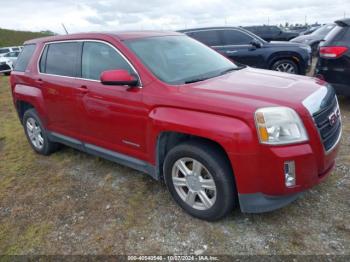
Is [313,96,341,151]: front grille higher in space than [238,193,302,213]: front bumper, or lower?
higher

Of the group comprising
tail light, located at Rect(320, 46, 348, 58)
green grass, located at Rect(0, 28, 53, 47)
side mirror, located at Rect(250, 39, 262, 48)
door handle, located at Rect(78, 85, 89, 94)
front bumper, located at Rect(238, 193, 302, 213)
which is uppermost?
green grass, located at Rect(0, 28, 53, 47)

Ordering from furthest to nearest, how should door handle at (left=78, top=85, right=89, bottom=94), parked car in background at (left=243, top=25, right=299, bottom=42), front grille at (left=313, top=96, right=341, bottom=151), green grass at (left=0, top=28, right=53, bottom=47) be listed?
green grass at (left=0, top=28, right=53, bottom=47) < parked car in background at (left=243, top=25, right=299, bottom=42) < door handle at (left=78, top=85, right=89, bottom=94) < front grille at (left=313, top=96, right=341, bottom=151)

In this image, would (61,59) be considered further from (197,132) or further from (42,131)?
(197,132)

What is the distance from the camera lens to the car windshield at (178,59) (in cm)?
343

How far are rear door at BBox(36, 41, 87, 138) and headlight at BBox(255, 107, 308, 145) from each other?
2.22 meters

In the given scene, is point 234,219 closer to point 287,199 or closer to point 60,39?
point 287,199

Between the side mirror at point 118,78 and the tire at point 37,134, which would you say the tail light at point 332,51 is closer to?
the side mirror at point 118,78

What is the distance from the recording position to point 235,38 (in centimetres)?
923

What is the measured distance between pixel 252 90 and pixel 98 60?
1.89 metres

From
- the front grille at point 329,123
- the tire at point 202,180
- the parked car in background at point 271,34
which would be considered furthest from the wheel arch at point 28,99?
the parked car in background at point 271,34

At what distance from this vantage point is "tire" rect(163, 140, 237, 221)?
2887 mm

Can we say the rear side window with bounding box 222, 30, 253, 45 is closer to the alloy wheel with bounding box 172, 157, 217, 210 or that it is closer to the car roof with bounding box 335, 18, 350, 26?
the car roof with bounding box 335, 18, 350, 26

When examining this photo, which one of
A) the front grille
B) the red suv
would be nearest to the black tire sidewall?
the red suv

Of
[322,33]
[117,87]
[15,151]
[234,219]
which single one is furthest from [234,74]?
[322,33]
